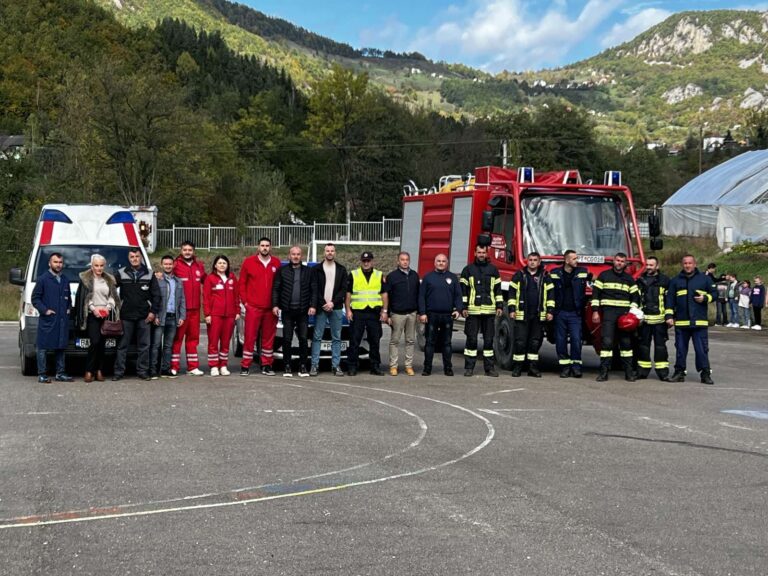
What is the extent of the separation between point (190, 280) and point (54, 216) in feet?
9.38

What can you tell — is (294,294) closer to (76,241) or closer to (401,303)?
(401,303)

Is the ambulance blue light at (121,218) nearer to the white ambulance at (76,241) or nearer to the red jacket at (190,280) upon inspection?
the white ambulance at (76,241)

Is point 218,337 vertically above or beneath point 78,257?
beneath

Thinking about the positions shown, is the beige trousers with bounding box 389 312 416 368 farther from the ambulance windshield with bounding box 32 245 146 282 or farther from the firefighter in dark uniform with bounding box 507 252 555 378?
the ambulance windshield with bounding box 32 245 146 282

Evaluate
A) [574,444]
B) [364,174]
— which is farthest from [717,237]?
[574,444]

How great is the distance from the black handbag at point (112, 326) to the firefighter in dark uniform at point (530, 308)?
237 inches

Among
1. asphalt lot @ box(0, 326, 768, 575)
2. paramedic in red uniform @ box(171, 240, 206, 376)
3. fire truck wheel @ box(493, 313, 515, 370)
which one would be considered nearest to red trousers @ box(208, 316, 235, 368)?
paramedic in red uniform @ box(171, 240, 206, 376)

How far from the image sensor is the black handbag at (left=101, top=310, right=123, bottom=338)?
15234 millimetres

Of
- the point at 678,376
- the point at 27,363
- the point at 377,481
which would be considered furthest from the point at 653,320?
the point at 27,363

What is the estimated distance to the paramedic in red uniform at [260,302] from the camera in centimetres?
1647

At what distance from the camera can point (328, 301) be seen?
16484mm

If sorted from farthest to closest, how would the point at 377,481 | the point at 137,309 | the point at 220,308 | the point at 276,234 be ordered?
the point at 276,234, the point at 220,308, the point at 137,309, the point at 377,481

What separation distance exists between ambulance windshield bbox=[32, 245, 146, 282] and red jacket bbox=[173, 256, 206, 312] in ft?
4.17

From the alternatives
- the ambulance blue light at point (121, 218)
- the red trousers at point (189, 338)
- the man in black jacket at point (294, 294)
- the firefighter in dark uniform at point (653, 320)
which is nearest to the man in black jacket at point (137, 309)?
the red trousers at point (189, 338)
